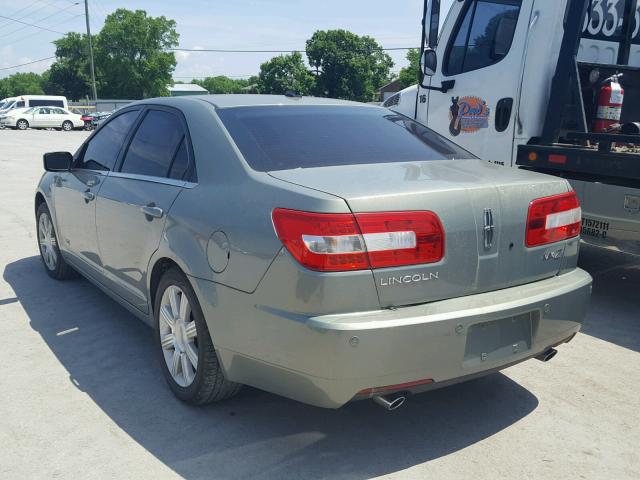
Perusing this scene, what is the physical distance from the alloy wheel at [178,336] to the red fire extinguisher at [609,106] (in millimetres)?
3946

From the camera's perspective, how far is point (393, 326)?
2508 mm

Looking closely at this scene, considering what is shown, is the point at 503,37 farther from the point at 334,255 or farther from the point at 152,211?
the point at 334,255

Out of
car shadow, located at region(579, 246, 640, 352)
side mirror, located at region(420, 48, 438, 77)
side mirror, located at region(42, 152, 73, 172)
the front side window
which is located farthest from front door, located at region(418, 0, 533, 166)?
side mirror, located at region(42, 152, 73, 172)

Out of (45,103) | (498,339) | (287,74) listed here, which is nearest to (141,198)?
(498,339)

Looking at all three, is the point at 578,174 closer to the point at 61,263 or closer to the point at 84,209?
the point at 84,209

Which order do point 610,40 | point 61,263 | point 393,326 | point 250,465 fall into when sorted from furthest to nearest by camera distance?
point 610,40 → point 61,263 → point 250,465 → point 393,326

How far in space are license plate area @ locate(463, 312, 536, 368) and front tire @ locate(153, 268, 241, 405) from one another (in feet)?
3.90

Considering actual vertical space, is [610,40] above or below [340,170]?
above

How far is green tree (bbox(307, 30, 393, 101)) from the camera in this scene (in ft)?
293

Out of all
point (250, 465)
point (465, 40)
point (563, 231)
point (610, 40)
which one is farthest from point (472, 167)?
point (610, 40)

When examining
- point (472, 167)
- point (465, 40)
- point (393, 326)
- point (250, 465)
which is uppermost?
point (465, 40)

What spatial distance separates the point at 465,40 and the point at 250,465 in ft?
15.6

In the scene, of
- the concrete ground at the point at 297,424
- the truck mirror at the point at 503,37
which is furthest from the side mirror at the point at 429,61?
the concrete ground at the point at 297,424

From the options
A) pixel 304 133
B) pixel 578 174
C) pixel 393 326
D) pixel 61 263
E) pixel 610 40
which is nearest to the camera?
pixel 393 326
